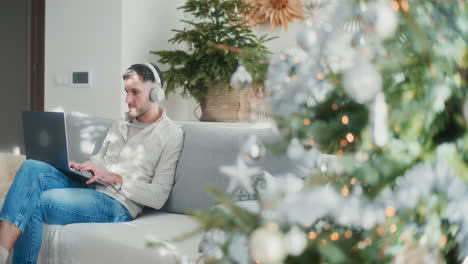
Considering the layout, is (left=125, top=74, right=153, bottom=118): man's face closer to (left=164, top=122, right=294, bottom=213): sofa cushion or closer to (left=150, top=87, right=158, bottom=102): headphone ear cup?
(left=150, top=87, right=158, bottom=102): headphone ear cup

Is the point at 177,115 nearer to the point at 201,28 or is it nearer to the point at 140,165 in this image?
the point at 201,28

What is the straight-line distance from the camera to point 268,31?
3141 millimetres

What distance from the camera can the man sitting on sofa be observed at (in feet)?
6.41

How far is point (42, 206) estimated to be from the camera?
6.59 ft

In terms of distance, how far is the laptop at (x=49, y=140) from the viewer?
6.72ft

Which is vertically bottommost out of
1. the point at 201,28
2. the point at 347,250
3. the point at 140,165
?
the point at 140,165

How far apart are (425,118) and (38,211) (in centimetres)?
181

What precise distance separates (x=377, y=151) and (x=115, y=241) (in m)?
1.47

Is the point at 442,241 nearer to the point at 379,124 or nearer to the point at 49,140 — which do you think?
the point at 379,124

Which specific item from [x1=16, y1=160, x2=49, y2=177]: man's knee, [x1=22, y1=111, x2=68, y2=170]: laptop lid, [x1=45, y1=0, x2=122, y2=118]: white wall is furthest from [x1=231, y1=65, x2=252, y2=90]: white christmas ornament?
[x1=45, y1=0, x2=122, y2=118]: white wall

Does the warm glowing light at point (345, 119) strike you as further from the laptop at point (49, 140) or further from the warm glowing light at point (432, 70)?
the laptop at point (49, 140)

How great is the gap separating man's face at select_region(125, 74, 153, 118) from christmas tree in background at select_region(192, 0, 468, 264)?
196cm

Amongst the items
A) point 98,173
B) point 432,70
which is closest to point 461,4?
point 432,70

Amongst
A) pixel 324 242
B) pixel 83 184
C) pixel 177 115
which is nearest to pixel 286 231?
pixel 324 242
